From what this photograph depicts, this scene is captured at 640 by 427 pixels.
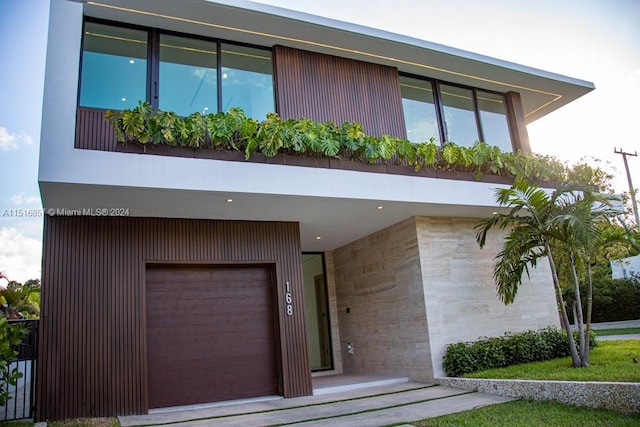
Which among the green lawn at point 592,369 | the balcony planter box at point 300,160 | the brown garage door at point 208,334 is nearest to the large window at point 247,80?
the balcony planter box at point 300,160

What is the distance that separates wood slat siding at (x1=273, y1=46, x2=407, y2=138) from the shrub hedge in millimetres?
4034

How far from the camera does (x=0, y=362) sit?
5527 millimetres

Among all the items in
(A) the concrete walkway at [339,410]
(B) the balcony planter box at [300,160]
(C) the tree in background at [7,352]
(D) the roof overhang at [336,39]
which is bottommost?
(A) the concrete walkway at [339,410]

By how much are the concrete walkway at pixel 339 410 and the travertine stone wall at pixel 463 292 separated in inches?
45.1

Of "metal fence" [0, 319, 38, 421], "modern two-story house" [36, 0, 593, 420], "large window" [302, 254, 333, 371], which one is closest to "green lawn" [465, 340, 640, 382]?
"modern two-story house" [36, 0, 593, 420]

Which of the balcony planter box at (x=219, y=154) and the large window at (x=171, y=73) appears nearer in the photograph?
the balcony planter box at (x=219, y=154)

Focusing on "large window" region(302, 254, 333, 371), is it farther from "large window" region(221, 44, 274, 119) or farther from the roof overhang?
the roof overhang

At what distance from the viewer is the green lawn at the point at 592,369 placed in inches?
257

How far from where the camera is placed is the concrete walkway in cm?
632

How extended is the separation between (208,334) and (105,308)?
1.68 metres

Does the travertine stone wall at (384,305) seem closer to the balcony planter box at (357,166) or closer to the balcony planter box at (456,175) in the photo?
the balcony planter box at (456,175)

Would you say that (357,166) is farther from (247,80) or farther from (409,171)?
(247,80)

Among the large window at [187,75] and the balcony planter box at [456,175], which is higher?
the large window at [187,75]

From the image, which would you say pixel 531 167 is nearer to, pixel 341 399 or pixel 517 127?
pixel 517 127
